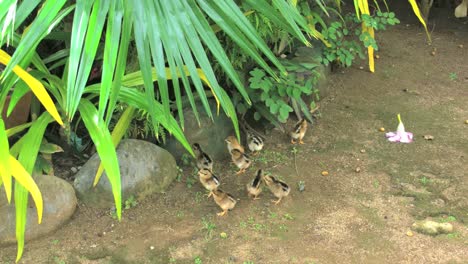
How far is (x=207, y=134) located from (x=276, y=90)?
57 cm

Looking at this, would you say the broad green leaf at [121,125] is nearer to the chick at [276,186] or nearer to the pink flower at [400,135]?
the chick at [276,186]

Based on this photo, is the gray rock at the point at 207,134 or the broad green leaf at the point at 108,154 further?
the gray rock at the point at 207,134

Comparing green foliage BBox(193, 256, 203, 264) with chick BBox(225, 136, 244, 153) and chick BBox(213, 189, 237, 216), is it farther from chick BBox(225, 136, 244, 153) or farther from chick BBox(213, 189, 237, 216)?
chick BBox(225, 136, 244, 153)

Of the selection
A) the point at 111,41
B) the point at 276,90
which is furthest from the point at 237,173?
the point at 111,41

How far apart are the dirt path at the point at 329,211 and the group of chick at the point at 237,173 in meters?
0.09

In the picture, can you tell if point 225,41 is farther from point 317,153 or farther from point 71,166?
point 71,166

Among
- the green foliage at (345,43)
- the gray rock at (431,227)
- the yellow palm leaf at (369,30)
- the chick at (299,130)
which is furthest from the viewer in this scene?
the green foliage at (345,43)

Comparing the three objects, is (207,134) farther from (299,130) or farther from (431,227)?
(431,227)

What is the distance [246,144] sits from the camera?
4.01 m

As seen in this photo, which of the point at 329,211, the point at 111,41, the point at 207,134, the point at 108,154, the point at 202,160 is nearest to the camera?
the point at 111,41

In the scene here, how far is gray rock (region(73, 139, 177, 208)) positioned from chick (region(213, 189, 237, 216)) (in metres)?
0.43

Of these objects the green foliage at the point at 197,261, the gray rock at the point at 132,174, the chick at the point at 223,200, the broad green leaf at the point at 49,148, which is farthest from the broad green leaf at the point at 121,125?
the green foliage at the point at 197,261

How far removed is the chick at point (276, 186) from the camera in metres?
3.36

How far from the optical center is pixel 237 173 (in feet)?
12.4
